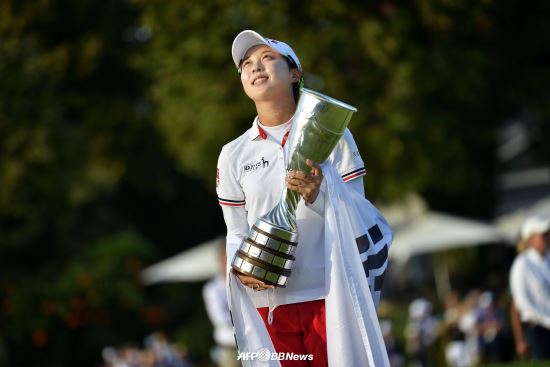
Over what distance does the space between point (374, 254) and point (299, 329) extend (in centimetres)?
52

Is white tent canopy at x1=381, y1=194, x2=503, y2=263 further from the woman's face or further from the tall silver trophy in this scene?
the tall silver trophy

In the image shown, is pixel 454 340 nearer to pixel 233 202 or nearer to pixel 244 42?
pixel 233 202

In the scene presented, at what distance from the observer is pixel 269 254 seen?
560 cm

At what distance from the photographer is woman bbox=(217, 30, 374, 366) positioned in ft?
19.1

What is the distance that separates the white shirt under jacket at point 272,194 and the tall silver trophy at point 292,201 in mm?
144

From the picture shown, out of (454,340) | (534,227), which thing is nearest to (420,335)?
(454,340)

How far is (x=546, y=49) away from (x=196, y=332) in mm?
11272

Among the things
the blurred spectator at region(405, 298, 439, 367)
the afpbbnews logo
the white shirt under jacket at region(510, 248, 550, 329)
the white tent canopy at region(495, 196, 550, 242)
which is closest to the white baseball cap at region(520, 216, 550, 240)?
the white shirt under jacket at region(510, 248, 550, 329)

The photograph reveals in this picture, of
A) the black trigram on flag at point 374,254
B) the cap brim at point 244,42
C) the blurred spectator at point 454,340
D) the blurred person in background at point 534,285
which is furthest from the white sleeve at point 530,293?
the blurred spectator at point 454,340

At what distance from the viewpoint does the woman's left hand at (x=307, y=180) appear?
18.4ft

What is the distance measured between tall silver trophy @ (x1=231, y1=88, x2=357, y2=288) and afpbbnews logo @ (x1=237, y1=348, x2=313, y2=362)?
33cm

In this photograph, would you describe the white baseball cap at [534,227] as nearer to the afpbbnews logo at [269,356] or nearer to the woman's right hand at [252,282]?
the afpbbnews logo at [269,356]

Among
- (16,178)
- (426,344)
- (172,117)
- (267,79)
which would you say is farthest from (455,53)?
(267,79)

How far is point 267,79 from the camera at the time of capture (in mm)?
5977
